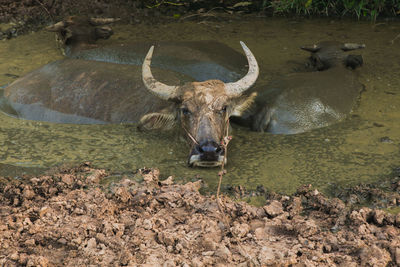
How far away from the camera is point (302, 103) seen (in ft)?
15.8

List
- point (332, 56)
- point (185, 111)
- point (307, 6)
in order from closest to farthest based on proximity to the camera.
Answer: point (185, 111), point (332, 56), point (307, 6)

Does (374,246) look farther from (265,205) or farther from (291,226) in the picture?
(265,205)

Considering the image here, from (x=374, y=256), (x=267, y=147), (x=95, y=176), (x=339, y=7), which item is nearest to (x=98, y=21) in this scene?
(x=339, y=7)

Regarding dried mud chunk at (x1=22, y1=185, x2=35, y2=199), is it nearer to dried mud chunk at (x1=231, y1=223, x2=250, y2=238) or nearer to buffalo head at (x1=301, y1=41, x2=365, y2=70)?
dried mud chunk at (x1=231, y1=223, x2=250, y2=238)

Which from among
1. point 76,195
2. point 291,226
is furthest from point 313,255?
point 76,195

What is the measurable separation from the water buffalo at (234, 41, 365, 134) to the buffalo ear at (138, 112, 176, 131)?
0.58m

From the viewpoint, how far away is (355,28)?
7.39 meters

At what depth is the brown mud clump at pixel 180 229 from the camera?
3.03 m

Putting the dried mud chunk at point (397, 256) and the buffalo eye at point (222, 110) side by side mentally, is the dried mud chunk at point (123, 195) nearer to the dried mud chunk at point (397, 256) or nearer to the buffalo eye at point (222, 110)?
the buffalo eye at point (222, 110)

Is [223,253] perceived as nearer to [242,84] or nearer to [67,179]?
[67,179]

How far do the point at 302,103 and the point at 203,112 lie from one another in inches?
Answer: 34.9

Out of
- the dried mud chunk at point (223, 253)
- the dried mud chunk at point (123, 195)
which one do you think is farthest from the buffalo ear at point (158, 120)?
the dried mud chunk at point (223, 253)

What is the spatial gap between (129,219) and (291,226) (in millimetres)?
935

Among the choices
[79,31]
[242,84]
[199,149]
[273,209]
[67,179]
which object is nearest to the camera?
[273,209]
